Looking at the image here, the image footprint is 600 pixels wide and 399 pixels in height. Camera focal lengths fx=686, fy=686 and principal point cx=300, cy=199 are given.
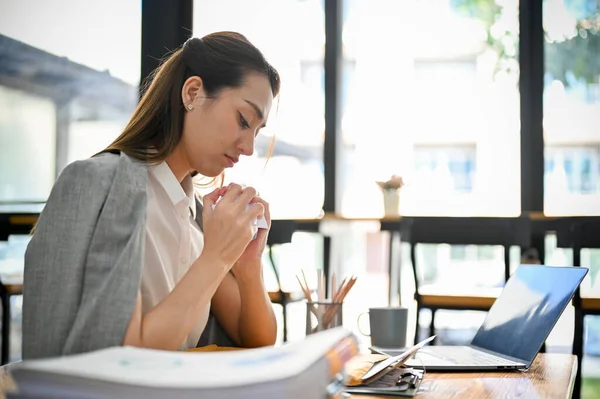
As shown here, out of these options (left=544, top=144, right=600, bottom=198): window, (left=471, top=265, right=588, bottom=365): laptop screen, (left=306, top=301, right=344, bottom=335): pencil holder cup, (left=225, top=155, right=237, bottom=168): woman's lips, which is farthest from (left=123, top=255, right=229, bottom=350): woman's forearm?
(left=544, top=144, right=600, bottom=198): window

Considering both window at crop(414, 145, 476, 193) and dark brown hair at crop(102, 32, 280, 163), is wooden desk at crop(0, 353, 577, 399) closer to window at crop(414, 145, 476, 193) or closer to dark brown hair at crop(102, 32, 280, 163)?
dark brown hair at crop(102, 32, 280, 163)

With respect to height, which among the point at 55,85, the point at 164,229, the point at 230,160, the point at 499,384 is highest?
the point at 55,85

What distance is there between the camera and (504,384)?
38.5 inches

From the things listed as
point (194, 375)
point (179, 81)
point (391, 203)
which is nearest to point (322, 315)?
point (194, 375)

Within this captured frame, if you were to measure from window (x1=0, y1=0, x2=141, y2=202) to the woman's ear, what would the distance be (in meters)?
2.90

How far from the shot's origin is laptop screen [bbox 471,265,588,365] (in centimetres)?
109

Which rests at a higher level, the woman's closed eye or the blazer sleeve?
the woman's closed eye

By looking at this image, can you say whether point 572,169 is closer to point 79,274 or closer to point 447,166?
point 447,166

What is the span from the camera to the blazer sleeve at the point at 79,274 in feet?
2.87

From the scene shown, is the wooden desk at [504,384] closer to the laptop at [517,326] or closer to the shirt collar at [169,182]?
the laptop at [517,326]

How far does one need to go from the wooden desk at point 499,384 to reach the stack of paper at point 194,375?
1.05ft

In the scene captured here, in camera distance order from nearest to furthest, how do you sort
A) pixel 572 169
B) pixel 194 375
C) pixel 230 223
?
pixel 194 375 → pixel 230 223 → pixel 572 169

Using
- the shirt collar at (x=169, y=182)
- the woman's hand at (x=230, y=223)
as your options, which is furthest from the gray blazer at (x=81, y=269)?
the shirt collar at (x=169, y=182)

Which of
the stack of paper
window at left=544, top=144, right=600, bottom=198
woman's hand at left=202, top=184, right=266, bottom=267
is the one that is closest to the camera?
the stack of paper
